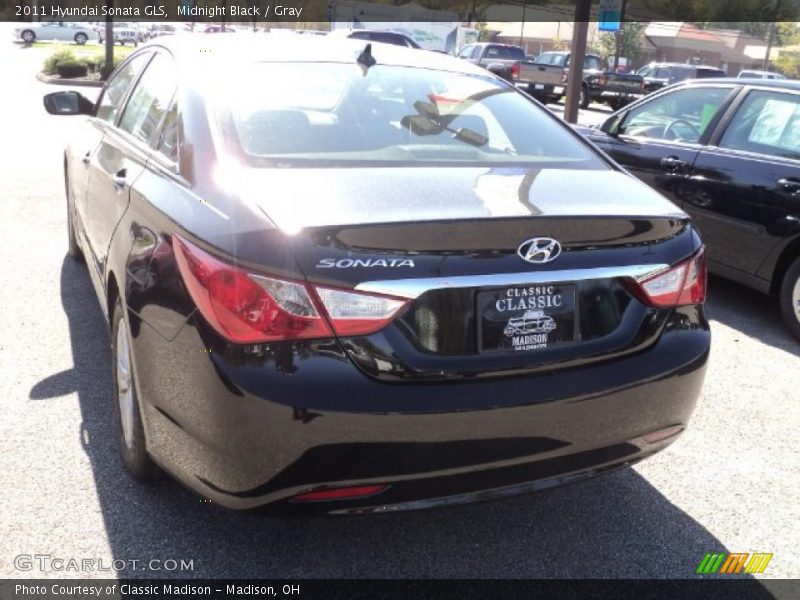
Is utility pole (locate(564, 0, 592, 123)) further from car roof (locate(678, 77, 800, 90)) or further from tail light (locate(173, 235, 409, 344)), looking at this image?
tail light (locate(173, 235, 409, 344))

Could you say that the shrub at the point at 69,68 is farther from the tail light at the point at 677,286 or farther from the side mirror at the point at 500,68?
the tail light at the point at 677,286

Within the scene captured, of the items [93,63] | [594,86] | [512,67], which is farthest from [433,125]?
[93,63]

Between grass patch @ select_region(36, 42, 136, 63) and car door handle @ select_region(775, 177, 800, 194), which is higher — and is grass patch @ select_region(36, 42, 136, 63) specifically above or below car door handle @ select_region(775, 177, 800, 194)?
below

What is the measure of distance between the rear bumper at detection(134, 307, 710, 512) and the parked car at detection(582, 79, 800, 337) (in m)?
3.04

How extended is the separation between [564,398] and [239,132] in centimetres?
144

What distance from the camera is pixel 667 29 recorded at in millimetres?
59531

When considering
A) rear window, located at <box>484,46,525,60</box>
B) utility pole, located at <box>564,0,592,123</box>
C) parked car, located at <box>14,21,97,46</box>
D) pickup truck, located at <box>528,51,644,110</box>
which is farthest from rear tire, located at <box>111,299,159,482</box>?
parked car, located at <box>14,21,97,46</box>

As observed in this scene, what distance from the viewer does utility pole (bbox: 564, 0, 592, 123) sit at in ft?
36.8

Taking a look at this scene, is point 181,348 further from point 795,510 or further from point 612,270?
point 795,510

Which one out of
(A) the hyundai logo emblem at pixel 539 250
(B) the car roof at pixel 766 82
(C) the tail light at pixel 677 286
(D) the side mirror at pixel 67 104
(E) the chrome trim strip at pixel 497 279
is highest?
(B) the car roof at pixel 766 82

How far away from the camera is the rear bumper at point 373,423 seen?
2.24 meters

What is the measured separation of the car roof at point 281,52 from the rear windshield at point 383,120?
82 millimetres

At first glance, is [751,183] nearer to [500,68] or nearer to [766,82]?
[766,82]

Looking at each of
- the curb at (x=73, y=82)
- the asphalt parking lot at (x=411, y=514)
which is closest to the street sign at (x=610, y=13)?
the asphalt parking lot at (x=411, y=514)
